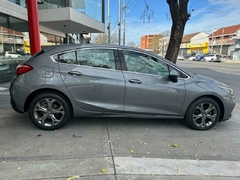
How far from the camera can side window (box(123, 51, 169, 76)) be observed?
3.46m

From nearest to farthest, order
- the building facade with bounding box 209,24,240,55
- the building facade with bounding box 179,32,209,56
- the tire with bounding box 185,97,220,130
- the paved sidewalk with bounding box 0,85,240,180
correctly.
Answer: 1. the paved sidewalk with bounding box 0,85,240,180
2. the tire with bounding box 185,97,220,130
3. the building facade with bounding box 209,24,240,55
4. the building facade with bounding box 179,32,209,56

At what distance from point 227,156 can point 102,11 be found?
1455cm

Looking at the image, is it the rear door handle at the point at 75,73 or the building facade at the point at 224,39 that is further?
the building facade at the point at 224,39

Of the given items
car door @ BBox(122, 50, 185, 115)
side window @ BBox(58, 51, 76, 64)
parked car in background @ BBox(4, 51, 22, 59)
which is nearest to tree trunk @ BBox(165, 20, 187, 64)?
car door @ BBox(122, 50, 185, 115)

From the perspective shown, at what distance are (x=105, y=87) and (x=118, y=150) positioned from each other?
1152mm

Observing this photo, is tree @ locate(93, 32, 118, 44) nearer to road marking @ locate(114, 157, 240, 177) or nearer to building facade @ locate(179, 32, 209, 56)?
building facade @ locate(179, 32, 209, 56)

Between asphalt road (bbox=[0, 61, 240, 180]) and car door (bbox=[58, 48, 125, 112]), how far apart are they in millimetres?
565

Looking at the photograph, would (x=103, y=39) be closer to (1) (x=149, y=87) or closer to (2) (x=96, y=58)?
(2) (x=96, y=58)

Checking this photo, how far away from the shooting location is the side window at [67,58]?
3361mm

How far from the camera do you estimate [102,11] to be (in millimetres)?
14805

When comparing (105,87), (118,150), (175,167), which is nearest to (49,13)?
(105,87)

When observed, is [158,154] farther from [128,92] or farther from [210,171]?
[128,92]

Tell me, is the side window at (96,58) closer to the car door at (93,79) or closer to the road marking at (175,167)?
the car door at (93,79)

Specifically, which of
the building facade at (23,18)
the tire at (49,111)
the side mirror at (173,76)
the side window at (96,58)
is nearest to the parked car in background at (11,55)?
the building facade at (23,18)
